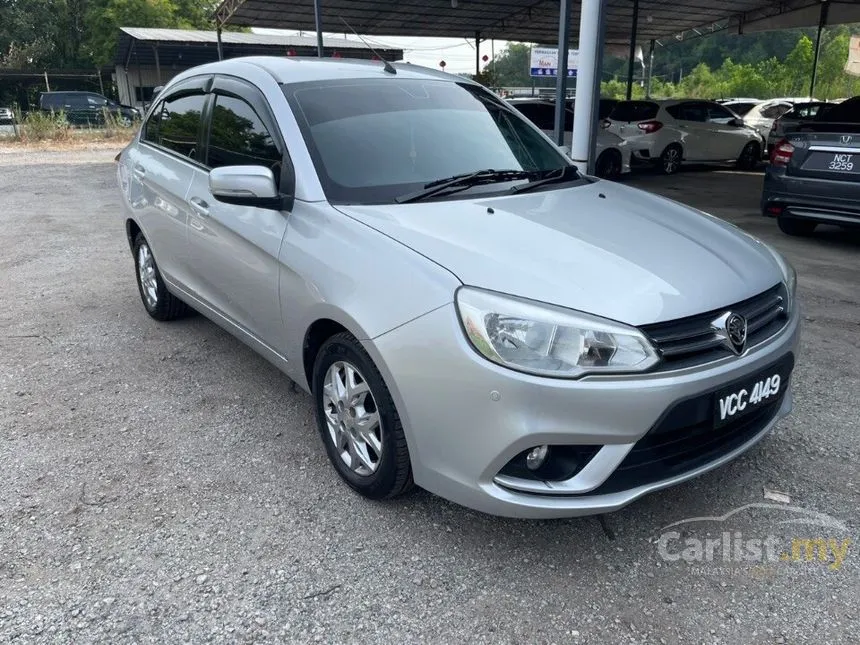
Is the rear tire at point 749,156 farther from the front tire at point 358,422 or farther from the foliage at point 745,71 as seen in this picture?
the front tire at point 358,422

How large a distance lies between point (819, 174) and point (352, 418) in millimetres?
5772

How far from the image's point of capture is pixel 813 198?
6.60m

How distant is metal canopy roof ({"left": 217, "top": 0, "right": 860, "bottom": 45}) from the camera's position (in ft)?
54.2

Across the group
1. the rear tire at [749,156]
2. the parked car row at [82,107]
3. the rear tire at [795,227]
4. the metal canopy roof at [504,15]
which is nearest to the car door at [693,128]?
the rear tire at [749,156]

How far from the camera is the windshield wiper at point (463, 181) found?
9.52ft

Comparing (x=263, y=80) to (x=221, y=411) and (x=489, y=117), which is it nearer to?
(x=489, y=117)

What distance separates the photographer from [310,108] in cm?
320

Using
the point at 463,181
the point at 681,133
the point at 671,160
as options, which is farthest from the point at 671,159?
the point at 463,181

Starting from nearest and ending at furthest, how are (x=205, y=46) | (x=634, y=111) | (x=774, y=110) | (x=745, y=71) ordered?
(x=634, y=111) → (x=774, y=110) → (x=205, y=46) → (x=745, y=71)

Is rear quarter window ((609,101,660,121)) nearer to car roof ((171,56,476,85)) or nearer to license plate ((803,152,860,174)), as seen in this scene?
license plate ((803,152,860,174))

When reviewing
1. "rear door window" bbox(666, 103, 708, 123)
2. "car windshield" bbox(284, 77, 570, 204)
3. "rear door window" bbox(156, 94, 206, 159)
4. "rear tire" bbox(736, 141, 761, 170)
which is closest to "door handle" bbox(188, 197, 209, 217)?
"rear door window" bbox(156, 94, 206, 159)

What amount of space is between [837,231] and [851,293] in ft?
9.57

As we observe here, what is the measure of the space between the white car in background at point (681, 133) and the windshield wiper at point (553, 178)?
1004cm

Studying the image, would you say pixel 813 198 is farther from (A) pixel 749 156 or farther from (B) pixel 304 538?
(A) pixel 749 156
